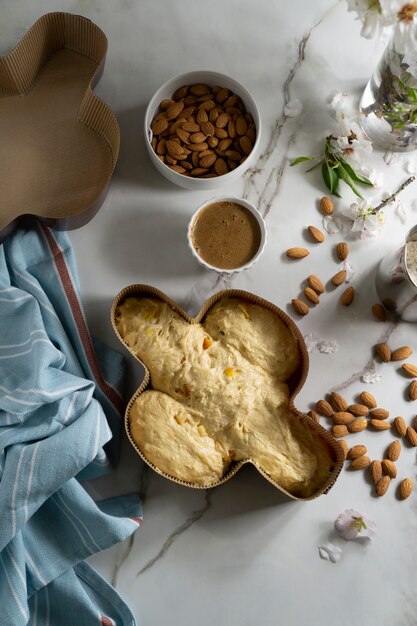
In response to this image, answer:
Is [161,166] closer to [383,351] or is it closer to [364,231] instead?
[364,231]

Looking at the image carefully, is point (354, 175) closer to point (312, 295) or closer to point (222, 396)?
point (312, 295)

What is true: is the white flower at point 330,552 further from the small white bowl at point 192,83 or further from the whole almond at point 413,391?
the small white bowl at point 192,83

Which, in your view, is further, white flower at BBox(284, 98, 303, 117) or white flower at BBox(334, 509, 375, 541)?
white flower at BBox(284, 98, 303, 117)

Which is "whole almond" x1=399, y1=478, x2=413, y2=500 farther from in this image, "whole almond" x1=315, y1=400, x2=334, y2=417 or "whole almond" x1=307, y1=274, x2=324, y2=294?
"whole almond" x1=307, y1=274, x2=324, y2=294

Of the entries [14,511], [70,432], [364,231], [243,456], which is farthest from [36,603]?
[364,231]

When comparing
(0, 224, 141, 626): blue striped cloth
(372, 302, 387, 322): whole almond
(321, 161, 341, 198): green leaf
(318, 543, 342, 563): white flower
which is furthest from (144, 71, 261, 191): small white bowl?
(318, 543, 342, 563): white flower
